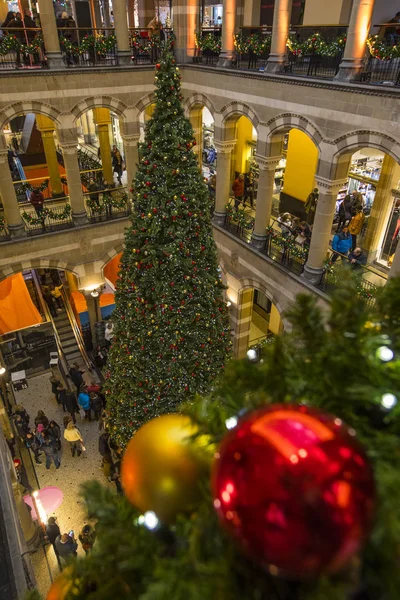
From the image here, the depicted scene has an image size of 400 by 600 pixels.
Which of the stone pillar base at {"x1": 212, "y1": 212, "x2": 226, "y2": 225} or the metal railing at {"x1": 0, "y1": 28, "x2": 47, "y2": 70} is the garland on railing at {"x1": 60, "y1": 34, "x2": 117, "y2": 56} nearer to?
the metal railing at {"x1": 0, "y1": 28, "x2": 47, "y2": 70}

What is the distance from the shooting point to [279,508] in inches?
63.2

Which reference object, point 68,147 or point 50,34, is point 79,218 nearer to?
point 68,147

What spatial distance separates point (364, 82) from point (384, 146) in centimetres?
140

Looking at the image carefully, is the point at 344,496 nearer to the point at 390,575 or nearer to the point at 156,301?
the point at 390,575

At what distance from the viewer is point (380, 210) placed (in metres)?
12.8

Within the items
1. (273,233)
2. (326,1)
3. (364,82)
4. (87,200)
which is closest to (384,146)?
(364,82)

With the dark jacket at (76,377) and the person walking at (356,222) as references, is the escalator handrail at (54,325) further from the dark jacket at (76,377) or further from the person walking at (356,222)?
the person walking at (356,222)

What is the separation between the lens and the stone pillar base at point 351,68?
9.07 meters

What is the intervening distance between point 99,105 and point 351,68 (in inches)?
302

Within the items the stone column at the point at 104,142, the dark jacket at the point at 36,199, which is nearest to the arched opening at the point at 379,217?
the stone column at the point at 104,142

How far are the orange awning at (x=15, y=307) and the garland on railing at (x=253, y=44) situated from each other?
10.3 metres

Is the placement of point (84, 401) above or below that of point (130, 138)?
below

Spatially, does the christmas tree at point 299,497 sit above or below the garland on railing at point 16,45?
below

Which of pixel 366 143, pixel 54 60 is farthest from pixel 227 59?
pixel 366 143
